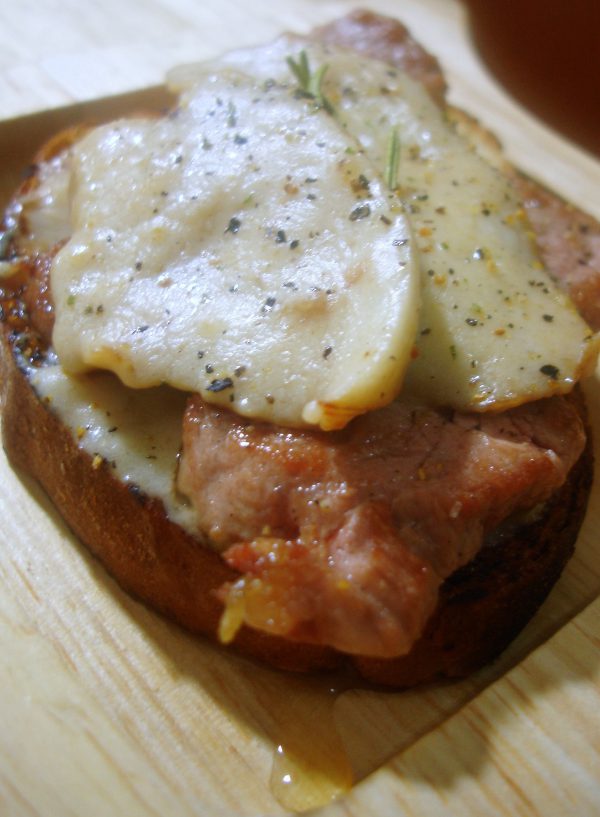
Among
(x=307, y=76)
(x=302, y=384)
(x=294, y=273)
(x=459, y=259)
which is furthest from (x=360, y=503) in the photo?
(x=307, y=76)

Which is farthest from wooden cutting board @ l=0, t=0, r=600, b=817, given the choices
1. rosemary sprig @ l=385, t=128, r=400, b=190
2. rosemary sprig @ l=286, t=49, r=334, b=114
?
rosemary sprig @ l=286, t=49, r=334, b=114

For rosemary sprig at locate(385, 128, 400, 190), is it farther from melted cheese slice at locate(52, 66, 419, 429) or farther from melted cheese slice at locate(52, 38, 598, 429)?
melted cheese slice at locate(52, 66, 419, 429)

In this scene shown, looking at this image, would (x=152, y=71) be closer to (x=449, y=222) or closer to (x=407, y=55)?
(x=407, y=55)

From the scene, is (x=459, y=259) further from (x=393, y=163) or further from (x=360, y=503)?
(x=360, y=503)

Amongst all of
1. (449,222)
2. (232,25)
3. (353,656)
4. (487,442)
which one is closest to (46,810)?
(353,656)

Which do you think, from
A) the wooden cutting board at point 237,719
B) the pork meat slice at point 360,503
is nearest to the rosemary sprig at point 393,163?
the pork meat slice at point 360,503

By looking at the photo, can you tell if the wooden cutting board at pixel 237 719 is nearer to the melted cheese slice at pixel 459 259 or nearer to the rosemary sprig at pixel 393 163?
the melted cheese slice at pixel 459 259
